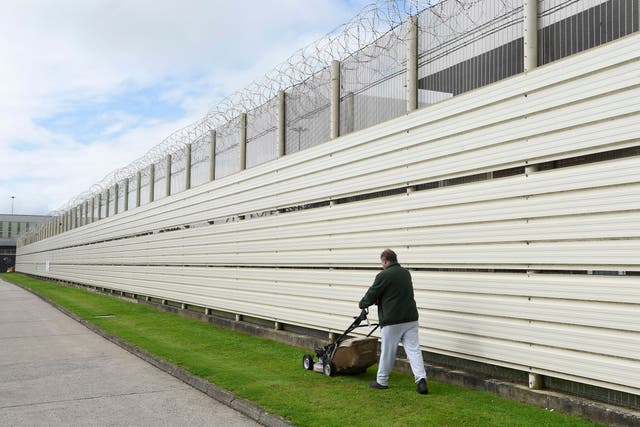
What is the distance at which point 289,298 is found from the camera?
37.9 ft

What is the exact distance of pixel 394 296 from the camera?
7.34 m

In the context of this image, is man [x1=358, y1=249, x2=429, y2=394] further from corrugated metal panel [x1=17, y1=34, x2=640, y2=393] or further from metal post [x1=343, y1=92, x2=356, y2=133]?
metal post [x1=343, y1=92, x2=356, y2=133]

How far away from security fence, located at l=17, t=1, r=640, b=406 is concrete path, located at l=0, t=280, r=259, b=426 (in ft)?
9.29

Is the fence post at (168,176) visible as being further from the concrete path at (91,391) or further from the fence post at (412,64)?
the fence post at (412,64)

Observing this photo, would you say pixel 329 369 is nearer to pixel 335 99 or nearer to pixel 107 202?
pixel 335 99

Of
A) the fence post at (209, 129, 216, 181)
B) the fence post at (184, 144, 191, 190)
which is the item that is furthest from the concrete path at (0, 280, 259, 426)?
the fence post at (184, 144, 191, 190)

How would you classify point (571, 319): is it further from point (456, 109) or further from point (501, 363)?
point (456, 109)

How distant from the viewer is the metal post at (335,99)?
10.6 m

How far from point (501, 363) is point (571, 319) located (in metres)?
1.07

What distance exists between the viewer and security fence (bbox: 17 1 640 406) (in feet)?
19.3

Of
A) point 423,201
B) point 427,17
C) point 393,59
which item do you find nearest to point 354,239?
point 423,201

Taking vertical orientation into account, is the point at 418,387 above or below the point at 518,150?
below

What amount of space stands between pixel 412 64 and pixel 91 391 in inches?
226

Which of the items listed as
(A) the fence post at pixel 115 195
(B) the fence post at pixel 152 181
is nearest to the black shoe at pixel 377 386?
(B) the fence post at pixel 152 181
